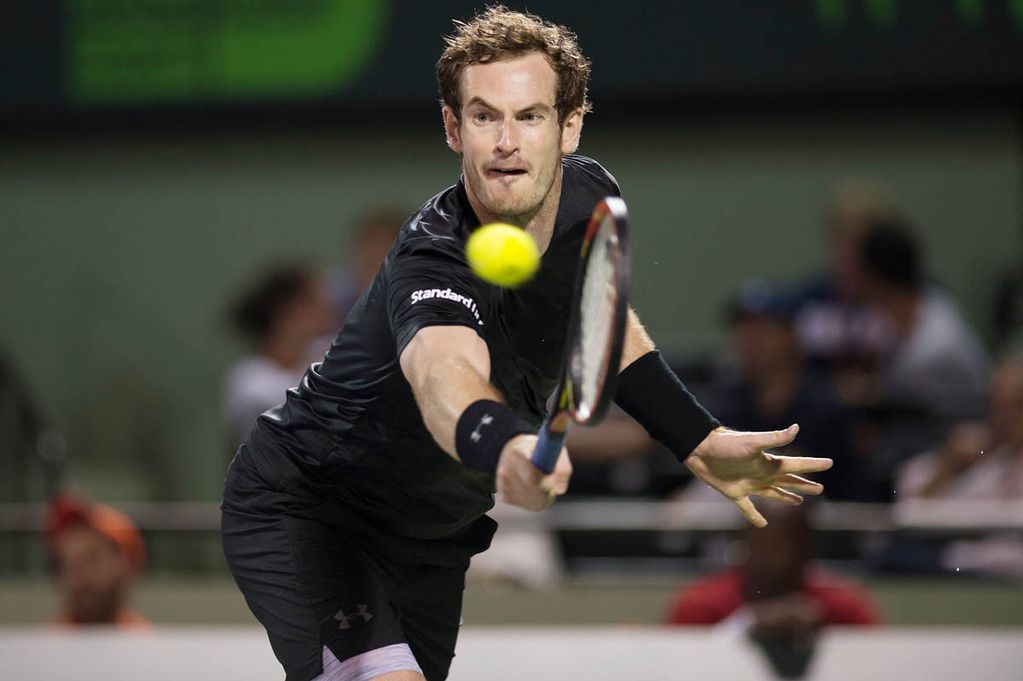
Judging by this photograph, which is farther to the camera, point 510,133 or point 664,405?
point 664,405

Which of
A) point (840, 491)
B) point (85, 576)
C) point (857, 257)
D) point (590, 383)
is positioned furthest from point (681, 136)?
point (590, 383)

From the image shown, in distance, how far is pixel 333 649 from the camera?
348cm

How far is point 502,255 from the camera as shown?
9.23ft

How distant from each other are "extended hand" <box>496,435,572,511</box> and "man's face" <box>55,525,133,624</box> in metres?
4.08

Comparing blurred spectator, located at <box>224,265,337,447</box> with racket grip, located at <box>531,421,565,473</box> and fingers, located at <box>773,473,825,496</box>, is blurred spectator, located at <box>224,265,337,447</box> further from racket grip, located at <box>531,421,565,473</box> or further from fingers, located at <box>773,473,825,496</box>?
racket grip, located at <box>531,421,565,473</box>

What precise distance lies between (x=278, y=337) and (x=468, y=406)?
4.18 m

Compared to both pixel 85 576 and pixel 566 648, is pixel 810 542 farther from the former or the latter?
pixel 85 576

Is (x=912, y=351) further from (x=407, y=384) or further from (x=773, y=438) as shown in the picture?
(x=407, y=384)

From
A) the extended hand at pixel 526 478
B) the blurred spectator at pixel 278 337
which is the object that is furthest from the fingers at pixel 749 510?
the blurred spectator at pixel 278 337

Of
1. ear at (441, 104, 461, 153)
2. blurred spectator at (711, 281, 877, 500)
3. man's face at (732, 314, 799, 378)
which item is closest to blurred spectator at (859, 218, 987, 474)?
blurred spectator at (711, 281, 877, 500)

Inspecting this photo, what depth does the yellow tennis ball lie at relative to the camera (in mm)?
2816

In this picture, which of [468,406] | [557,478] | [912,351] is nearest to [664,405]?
[468,406]

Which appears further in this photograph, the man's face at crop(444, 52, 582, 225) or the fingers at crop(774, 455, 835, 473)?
the fingers at crop(774, 455, 835, 473)

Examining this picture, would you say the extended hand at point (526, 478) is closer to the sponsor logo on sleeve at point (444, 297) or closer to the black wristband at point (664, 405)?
the sponsor logo on sleeve at point (444, 297)
